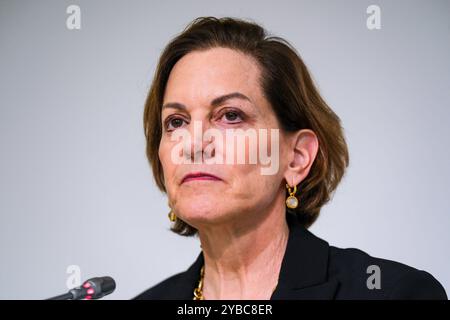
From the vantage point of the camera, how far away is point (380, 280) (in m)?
1.70

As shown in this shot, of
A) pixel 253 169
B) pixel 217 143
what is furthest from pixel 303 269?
pixel 217 143

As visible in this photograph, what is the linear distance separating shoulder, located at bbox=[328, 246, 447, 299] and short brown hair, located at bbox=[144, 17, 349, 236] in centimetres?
26

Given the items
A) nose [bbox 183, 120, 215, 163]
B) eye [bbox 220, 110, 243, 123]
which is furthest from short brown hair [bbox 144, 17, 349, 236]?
nose [bbox 183, 120, 215, 163]

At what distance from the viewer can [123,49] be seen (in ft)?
9.53

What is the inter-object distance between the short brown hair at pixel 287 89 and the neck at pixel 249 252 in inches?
6.8

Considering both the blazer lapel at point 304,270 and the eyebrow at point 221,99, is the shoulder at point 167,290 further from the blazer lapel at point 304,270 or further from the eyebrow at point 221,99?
the eyebrow at point 221,99

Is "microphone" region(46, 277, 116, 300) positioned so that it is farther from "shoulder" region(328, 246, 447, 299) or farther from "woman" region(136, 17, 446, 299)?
"shoulder" region(328, 246, 447, 299)

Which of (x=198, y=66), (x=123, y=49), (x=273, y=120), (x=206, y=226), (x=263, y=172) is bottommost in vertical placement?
(x=206, y=226)

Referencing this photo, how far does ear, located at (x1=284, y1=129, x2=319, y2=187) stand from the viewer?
1904 mm

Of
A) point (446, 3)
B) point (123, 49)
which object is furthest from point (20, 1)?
point (446, 3)

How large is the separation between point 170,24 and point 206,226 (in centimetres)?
135

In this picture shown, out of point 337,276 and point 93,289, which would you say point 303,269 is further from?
point 93,289
